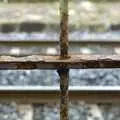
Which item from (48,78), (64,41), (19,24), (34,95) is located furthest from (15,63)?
(19,24)

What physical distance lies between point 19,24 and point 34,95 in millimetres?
481

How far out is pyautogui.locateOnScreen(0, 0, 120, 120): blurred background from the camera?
51.8 inches

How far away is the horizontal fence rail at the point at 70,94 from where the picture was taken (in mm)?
1287

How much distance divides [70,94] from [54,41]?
1.02ft

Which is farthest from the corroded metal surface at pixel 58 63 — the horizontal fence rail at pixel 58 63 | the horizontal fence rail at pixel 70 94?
the horizontal fence rail at pixel 70 94

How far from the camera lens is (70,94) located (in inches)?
50.9

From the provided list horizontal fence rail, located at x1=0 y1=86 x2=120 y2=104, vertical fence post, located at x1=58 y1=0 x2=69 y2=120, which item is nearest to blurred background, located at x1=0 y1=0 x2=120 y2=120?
horizontal fence rail, located at x1=0 y1=86 x2=120 y2=104

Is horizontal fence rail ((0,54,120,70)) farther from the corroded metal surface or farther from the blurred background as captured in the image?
the blurred background

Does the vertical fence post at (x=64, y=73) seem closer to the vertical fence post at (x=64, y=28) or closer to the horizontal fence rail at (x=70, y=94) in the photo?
the vertical fence post at (x=64, y=28)

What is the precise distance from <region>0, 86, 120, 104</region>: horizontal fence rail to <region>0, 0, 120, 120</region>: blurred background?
2 cm

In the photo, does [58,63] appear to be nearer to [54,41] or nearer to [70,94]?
[70,94]

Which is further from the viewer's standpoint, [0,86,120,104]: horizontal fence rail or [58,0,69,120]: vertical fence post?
[0,86,120,104]: horizontal fence rail

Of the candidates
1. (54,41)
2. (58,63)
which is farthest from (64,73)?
(54,41)

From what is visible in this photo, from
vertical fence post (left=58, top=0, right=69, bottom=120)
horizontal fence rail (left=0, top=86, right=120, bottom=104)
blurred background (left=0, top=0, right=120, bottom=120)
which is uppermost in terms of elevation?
vertical fence post (left=58, top=0, right=69, bottom=120)
